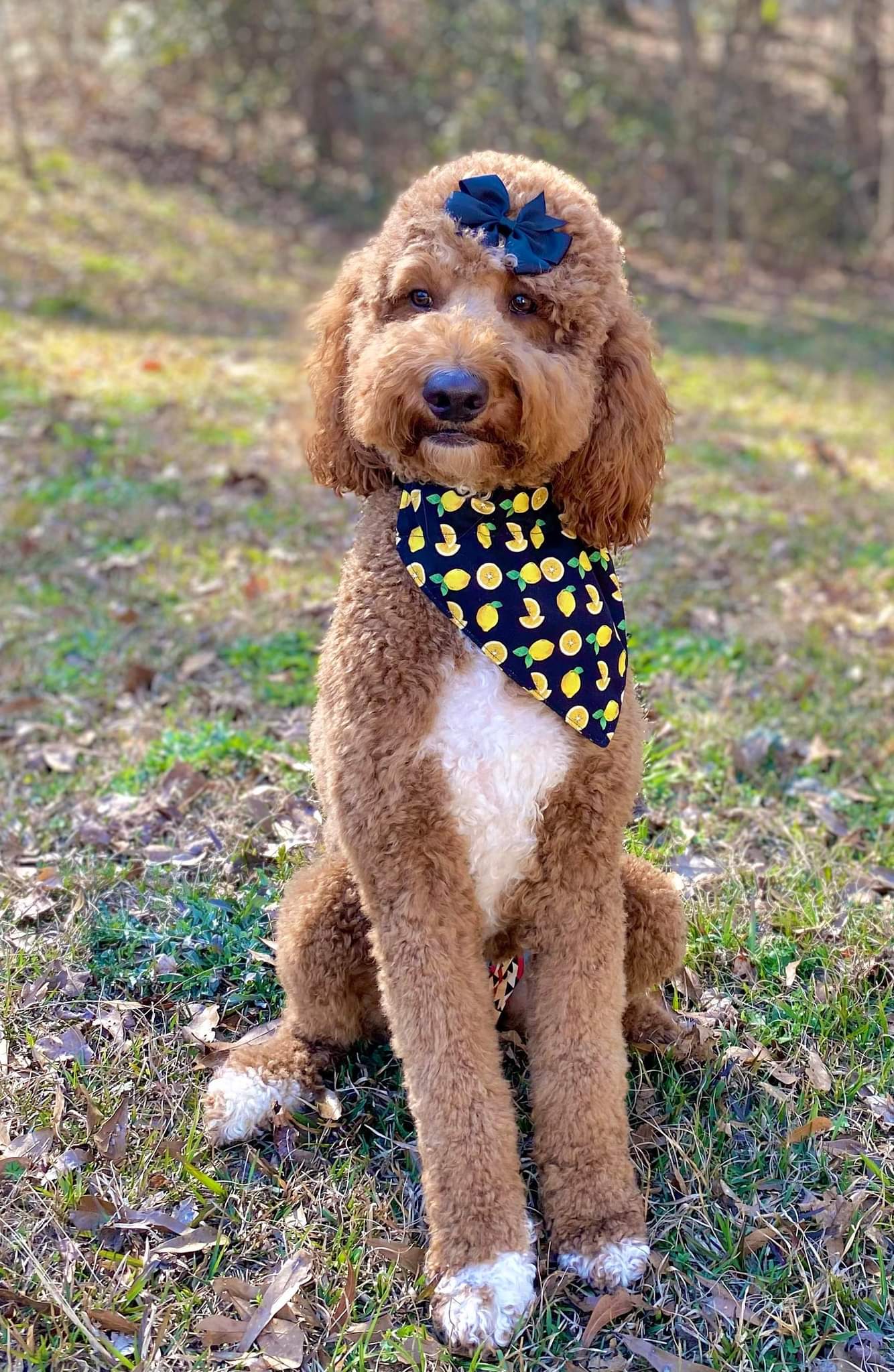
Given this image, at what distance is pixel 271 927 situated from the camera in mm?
2945

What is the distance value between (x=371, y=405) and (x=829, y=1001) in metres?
1.70

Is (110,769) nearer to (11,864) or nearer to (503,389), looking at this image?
(11,864)

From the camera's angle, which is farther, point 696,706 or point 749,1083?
point 696,706

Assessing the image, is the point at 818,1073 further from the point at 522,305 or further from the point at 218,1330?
the point at 522,305

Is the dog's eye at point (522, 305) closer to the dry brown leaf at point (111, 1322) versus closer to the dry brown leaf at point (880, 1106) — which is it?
the dry brown leaf at point (880, 1106)

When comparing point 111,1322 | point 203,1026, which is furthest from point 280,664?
→ point 111,1322

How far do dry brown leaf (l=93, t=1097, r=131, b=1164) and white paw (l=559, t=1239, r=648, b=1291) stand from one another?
35.0 inches

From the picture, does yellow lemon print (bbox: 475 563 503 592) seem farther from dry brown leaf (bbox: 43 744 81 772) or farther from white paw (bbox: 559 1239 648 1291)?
dry brown leaf (bbox: 43 744 81 772)

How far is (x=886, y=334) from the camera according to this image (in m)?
11.5

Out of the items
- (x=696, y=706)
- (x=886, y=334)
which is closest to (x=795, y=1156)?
(x=696, y=706)

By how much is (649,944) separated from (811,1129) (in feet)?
1.57

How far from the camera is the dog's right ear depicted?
2.27 m

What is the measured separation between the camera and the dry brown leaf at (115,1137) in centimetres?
238

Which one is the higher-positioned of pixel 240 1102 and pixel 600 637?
pixel 600 637
